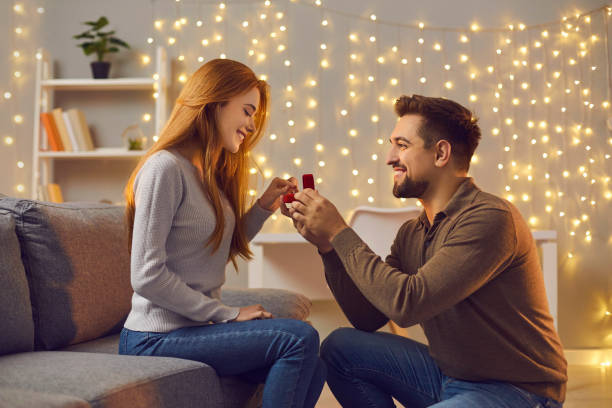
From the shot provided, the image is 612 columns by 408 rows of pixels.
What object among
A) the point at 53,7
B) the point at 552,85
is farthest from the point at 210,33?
the point at 552,85

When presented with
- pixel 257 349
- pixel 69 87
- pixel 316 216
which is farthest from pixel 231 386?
pixel 69 87

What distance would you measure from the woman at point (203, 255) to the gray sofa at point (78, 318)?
0.08 metres

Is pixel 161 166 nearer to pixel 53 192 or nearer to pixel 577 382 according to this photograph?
pixel 53 192

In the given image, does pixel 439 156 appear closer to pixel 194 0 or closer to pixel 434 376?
pixel 434 376

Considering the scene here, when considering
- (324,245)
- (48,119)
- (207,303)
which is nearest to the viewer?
(207,303)

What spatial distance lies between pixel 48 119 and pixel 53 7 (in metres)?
0.73

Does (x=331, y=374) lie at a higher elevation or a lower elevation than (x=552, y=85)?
lower

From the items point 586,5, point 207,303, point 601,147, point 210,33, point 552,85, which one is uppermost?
point 586,5

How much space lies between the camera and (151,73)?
3420 millimetres

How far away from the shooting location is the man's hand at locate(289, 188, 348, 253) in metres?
1.40

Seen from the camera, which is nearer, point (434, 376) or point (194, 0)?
point (434, 376)

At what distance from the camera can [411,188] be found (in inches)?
59.7

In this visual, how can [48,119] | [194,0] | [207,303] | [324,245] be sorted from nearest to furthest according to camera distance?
1. [207,303]
2. [324,245]
3. [48,119]
4. [194,0]

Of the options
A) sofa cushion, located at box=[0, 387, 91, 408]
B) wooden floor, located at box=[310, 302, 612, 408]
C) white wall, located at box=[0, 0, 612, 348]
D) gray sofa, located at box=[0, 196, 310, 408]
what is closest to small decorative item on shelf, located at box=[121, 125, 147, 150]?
white wall, located at box=[0, 0, 612, 348]
